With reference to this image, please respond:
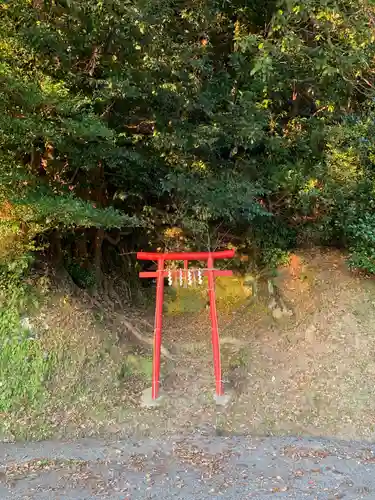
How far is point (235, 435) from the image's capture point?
5.75 metres

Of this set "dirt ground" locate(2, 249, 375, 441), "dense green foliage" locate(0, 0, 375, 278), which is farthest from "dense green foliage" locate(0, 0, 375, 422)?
"dirt ground" locate(2, 249, 375, 441)

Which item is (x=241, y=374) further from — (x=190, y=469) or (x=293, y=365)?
(x=190, y=469)

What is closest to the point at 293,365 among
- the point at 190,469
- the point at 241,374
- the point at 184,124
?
the point at 241,374

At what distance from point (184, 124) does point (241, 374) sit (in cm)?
355

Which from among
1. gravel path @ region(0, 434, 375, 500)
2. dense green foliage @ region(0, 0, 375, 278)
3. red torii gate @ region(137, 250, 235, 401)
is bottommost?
gravel path @ region(0, 434, 375, 500)

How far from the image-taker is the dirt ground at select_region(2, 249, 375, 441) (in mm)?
5836

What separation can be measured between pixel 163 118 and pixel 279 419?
408cm

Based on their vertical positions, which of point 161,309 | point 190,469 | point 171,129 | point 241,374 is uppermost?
point 171,129

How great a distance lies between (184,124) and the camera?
6078 mm

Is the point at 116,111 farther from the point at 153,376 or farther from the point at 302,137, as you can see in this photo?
the point at 153,376

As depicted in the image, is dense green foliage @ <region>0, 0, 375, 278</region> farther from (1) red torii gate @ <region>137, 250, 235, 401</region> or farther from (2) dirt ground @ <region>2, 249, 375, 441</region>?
(2) dirt ground @ <region>2, 249, 375, 441</region>

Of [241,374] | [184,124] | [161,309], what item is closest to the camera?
[184,124]

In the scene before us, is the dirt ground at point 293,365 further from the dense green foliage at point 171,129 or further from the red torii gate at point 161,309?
the dense green foliage at point 171,129

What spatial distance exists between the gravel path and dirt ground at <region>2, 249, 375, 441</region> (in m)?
0.35
